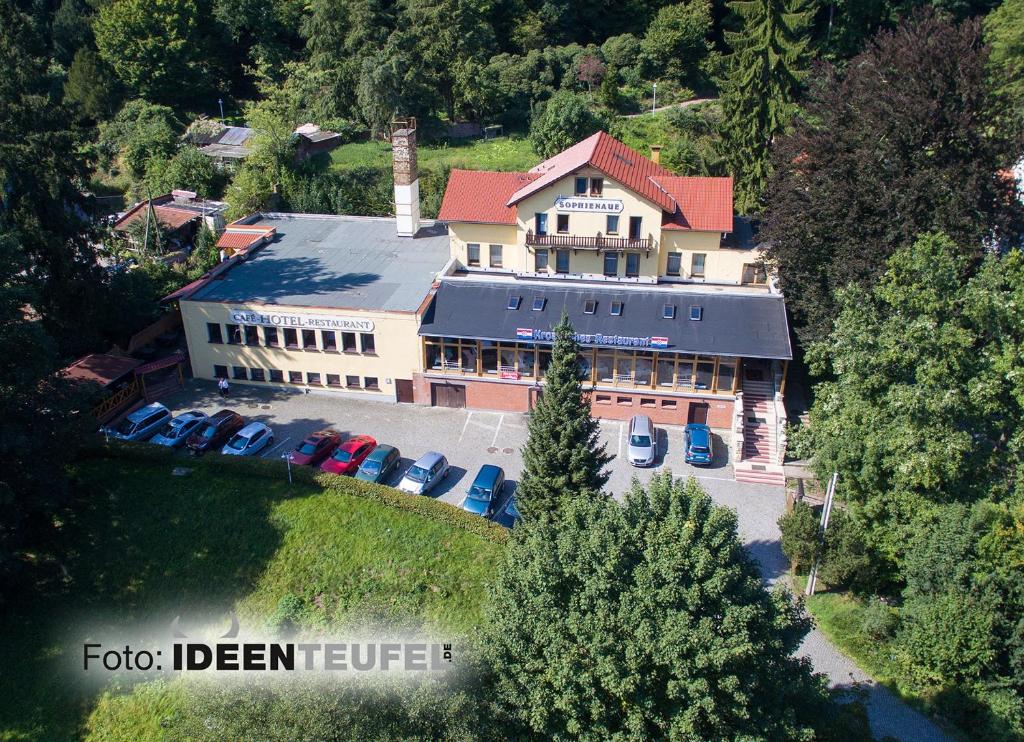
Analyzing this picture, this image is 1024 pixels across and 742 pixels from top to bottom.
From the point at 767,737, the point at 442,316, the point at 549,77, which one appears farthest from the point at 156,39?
the point at 767,737

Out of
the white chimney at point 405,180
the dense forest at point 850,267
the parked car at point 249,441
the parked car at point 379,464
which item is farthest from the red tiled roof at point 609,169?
the parked car at point 249,441

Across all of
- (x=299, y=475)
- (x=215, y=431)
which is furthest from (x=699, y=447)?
(x=215, y=431)

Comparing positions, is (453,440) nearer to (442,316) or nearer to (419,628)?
(442,316)

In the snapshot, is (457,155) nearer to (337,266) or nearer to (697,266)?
(337,266)

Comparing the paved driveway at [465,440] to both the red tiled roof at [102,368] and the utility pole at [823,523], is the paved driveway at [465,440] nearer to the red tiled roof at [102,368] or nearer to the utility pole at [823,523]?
the utility pole at [823,523]

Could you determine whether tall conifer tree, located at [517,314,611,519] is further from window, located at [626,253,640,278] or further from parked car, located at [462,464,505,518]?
window, located at [626,253,640,278]

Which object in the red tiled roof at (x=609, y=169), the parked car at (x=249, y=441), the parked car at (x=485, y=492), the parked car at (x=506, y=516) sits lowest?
the parked car at (x=506, y=516)
